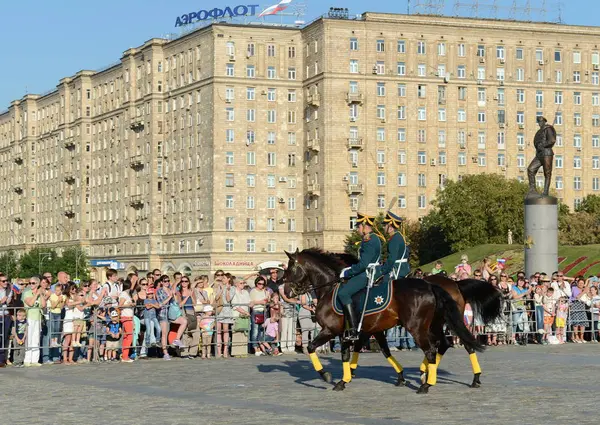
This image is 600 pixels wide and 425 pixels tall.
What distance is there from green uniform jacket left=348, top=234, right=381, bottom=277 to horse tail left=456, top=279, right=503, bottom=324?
1.92 metres

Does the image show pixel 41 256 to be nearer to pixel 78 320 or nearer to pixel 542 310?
pixel 542 310

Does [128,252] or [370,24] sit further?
[128,252]

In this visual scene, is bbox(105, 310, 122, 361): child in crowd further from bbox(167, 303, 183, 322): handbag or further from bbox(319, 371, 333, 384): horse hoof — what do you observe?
bbox(319, 371, 333, 384): horse hoof

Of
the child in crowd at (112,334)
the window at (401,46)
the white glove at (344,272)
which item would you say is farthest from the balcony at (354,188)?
the white glove at (344,272)

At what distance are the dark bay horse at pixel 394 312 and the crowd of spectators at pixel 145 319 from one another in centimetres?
535

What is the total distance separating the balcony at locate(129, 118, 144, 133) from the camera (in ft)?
458

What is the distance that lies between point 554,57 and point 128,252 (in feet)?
168

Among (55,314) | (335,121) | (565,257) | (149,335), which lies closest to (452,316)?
(149,335)

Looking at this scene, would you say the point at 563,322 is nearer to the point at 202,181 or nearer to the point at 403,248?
the point at 403,248

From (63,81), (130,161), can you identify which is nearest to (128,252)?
(130,161)

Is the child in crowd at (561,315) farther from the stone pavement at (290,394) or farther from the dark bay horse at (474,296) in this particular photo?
the dark bay horse at (474,296)

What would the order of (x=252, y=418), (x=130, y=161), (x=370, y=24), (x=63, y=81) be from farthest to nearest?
(x=63, y=81), (x=130, y=161), (x=370, y=24), (x=252, y=418)

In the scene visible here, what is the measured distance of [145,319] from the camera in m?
30.8

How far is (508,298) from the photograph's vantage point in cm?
3619
